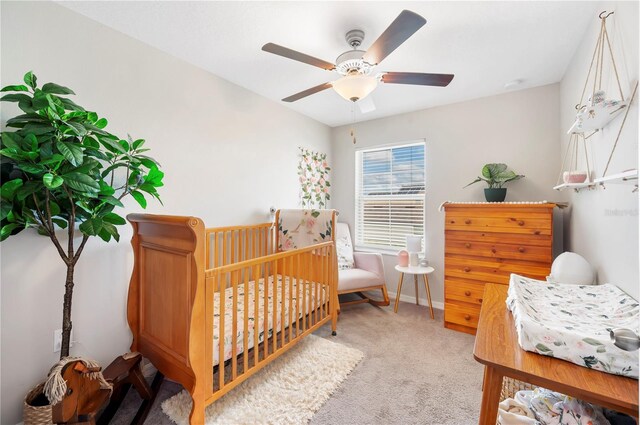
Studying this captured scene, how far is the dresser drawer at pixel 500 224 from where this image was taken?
2162 mm

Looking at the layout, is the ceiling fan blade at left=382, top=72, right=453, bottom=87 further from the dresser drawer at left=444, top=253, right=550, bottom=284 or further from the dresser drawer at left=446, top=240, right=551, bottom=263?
the dresser drawer at left=444, top=253, right=550, bottom=284

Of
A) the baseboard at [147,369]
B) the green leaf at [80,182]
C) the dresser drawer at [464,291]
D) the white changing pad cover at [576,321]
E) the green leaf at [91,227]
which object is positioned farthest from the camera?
the dresser drawer at [464,291]

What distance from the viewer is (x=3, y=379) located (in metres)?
1.36

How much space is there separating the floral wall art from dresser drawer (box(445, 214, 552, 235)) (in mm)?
1693

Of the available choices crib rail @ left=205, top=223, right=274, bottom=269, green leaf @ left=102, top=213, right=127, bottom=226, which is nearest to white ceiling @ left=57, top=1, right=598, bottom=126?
green leaf @ left=102, top=213, right=127, bottom=226

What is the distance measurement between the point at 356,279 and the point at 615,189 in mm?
2126

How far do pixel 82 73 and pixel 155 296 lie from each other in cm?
144

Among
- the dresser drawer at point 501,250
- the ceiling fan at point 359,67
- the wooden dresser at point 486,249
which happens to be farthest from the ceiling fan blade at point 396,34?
the dresser drawer at point 501,250

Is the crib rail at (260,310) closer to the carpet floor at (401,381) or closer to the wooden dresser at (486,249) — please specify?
the carpet floor at (401,381)

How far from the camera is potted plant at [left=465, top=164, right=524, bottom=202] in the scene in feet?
8.37

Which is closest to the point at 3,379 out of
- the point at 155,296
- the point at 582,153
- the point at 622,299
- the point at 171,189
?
the point at 155,296

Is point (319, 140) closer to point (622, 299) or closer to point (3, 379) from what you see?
point (622, 299)

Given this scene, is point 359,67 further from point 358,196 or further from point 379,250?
point 379,250

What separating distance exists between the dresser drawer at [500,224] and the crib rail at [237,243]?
185cm
